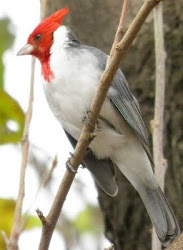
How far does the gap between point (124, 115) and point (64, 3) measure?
1093 mm

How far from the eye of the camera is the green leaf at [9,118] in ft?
7.69

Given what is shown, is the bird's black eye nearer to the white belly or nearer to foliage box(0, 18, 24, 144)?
the white belly

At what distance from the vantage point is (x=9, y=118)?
2371 millimetres

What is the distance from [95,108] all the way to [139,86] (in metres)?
1.48

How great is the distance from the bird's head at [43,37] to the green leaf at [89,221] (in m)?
1.36

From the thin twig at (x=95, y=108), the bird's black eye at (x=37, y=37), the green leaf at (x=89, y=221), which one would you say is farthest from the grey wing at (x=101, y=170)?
the green leaf at (x=89, y=221)

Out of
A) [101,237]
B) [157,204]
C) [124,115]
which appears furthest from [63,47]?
[101,237]

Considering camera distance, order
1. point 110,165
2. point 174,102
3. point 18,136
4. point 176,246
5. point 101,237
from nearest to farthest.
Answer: point 176,246, point 18,136, point 110,165, point 174,102, point 101,237

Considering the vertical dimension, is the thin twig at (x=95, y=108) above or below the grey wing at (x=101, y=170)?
above

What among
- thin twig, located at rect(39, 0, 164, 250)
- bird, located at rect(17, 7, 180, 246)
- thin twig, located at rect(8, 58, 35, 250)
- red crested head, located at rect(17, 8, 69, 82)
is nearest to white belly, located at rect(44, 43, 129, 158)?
bird, located at rect(17, 7, 180, 246)

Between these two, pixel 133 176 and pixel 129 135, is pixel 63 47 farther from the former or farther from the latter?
pixel 133 176

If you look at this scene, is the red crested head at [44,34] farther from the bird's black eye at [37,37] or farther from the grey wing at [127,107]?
the grey wing at [127,107]

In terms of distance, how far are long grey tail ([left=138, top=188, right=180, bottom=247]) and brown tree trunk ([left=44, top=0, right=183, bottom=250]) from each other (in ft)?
1.33

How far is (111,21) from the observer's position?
11.6ft
